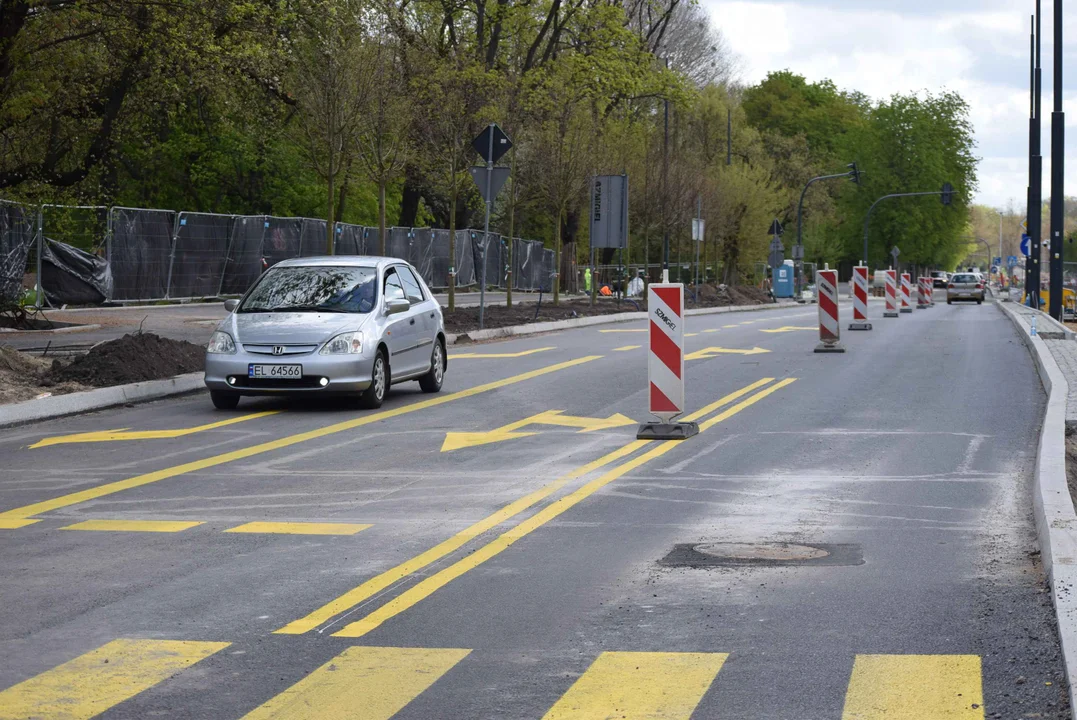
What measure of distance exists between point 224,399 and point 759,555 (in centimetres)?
873

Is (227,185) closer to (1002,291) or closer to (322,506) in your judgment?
(322,506)

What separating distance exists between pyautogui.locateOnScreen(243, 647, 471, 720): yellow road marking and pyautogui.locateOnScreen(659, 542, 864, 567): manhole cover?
2.12m

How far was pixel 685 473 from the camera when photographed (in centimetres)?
1093

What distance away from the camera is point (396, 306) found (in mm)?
15992

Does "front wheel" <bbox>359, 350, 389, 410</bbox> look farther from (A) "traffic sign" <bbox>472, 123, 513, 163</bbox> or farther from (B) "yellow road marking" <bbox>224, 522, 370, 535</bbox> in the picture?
(A) "traffic sign" <bbox>472, 123, 513, 163</bbox>

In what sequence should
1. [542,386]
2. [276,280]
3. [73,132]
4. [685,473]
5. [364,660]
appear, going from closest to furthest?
[364,660] → [685,473] → [276,280] → [542,386] → [73,132]

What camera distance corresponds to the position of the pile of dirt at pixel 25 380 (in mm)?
15141

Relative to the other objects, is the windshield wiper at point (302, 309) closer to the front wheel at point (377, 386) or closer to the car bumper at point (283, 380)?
the front wheel at point (377, 386)

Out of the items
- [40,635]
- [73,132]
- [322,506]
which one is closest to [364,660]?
[40,635]

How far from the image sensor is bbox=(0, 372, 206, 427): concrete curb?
46.9 feet

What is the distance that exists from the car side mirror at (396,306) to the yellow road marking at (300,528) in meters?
7.30

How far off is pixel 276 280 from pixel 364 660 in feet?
36.5

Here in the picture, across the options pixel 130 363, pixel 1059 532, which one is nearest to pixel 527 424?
pixel 130 363

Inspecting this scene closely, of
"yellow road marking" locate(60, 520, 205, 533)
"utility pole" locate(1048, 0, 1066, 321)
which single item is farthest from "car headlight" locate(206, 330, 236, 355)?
"utility pole" locate(1048, 0, 1066, 321)
